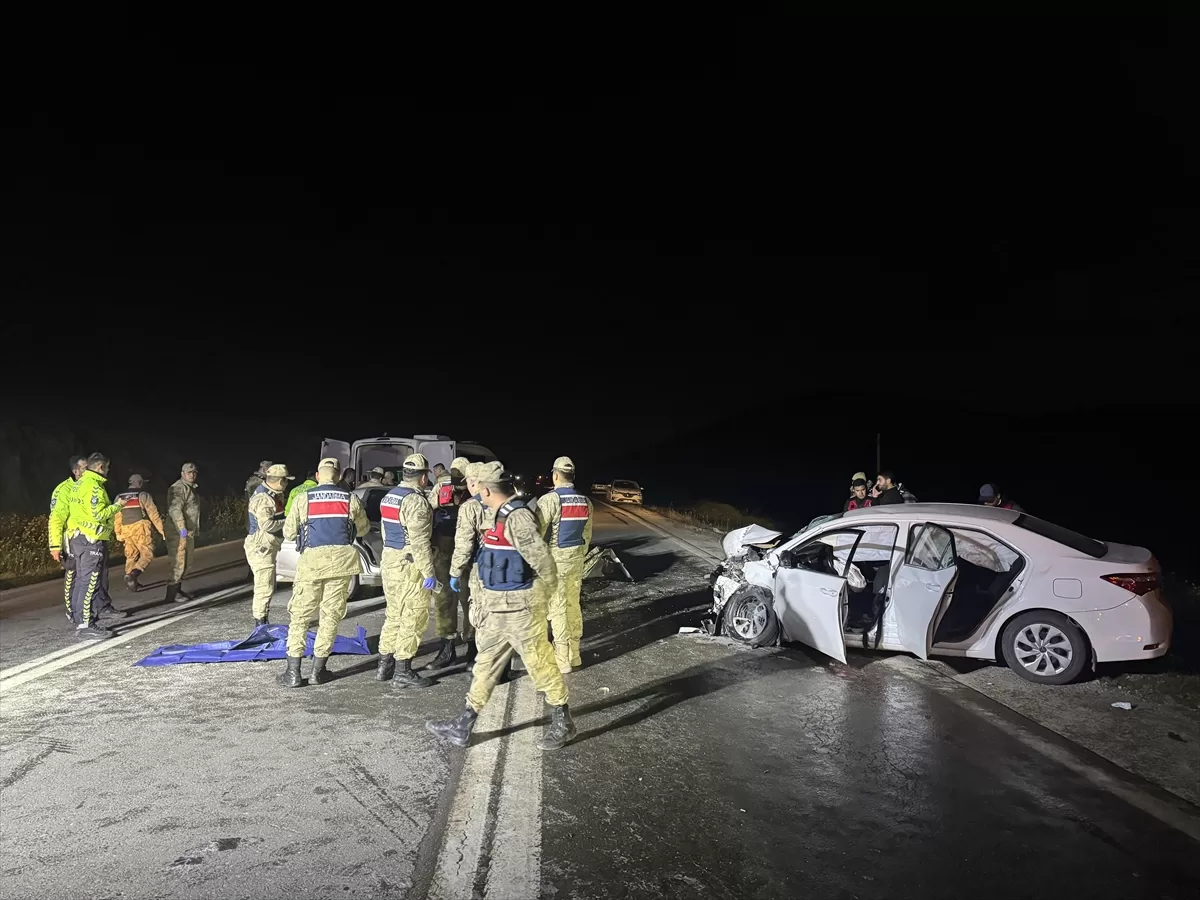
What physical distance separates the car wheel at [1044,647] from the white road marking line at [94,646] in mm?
8129

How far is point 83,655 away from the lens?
24.5ft

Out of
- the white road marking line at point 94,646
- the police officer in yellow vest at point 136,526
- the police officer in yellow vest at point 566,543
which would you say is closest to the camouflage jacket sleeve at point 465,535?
the police officer in yellow vest at point 566,543

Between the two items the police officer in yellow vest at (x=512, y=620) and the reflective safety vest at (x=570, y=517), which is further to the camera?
the reflective safety vest at (x=570, y=517)

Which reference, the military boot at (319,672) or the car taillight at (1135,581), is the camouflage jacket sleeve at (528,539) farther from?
the car taillight at (1135,581)

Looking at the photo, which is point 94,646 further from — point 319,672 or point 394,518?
point 394,518

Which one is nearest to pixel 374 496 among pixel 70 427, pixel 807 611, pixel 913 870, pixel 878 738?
pixel 807 611

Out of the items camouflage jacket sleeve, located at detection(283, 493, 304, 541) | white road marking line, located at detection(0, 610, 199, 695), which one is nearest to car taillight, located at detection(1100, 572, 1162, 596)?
camouflage jacket sleeve, located at detection(283, 493, 304, 541)

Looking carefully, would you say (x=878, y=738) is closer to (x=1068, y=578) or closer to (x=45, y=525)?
(x=1068, y=578)

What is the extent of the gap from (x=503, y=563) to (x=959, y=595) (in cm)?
532

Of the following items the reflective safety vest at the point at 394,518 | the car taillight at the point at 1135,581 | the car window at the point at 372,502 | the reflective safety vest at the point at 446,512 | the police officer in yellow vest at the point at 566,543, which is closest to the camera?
the car taillight at the point at 1135,581

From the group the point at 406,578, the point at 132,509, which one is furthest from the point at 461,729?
the point at 132,509

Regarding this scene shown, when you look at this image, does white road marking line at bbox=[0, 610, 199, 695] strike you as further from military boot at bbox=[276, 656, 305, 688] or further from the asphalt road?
military boot at bbox=[276, 656, 305, 688]

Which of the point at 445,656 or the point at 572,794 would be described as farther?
the point at 445,656

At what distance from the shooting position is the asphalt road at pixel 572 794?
3.55 m
